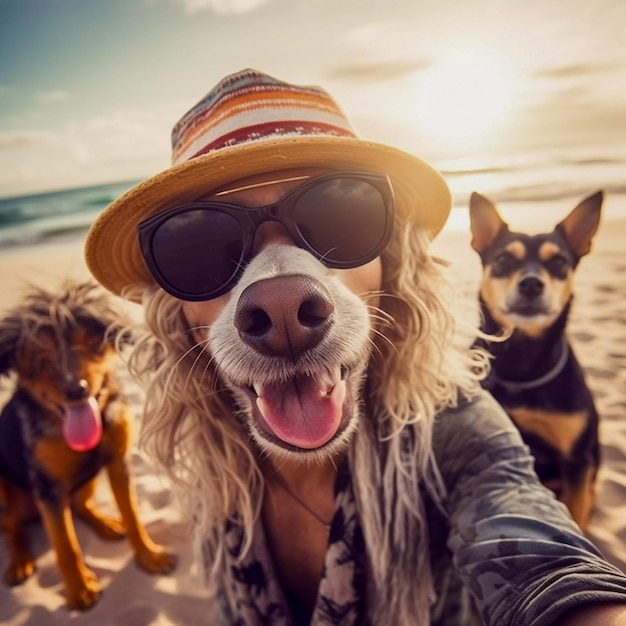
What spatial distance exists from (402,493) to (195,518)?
97cm

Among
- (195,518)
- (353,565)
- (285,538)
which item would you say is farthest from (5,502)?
(353,565)

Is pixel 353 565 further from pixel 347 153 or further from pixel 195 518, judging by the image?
pixel 347 153

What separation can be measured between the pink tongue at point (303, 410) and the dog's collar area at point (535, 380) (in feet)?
5.77

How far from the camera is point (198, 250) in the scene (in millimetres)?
→ 1409

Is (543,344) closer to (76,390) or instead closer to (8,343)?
(76,390)

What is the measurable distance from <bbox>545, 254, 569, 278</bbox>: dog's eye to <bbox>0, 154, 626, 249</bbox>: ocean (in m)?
5.66

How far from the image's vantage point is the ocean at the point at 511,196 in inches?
464

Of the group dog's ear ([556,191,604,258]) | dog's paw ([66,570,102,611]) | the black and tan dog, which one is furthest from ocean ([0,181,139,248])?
dog's ear ([556,191,604,258])

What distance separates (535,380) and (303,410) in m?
1.93

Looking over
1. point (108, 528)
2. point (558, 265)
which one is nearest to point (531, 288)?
point (558, 265)

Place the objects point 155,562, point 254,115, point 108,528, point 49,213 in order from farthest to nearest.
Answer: point 49,213, point 108,528, point 155,562, point 254,115

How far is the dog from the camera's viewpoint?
250 cm

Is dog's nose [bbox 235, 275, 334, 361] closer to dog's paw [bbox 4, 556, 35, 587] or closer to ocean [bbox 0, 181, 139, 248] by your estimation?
dog's paw [bbox 4, 556, 35, 587]

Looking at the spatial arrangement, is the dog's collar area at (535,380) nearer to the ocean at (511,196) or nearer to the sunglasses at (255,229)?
the sunglasses at (255,229)
